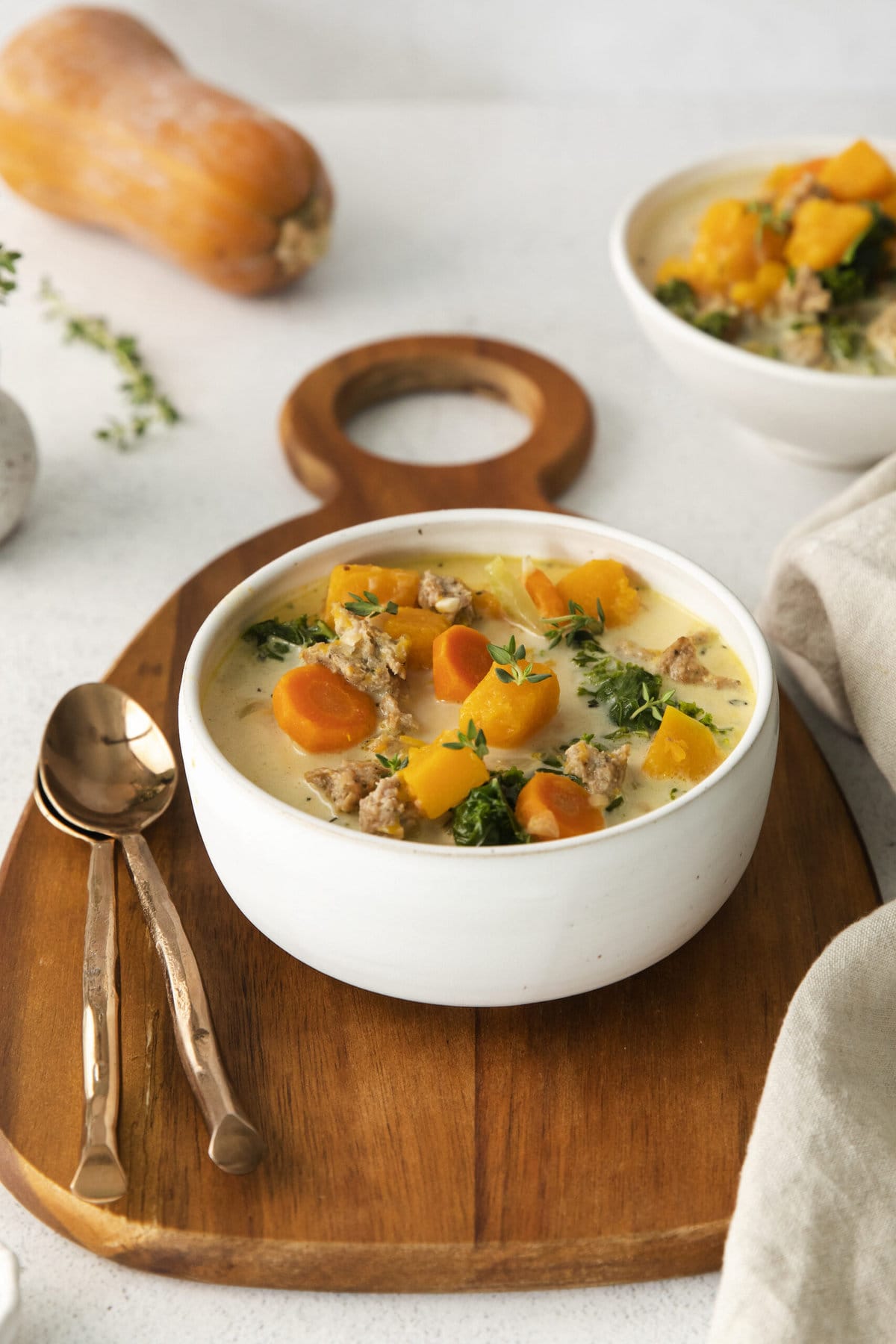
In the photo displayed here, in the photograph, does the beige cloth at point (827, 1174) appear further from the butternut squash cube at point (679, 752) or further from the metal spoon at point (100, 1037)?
the metal spoon at point (100, 1037)

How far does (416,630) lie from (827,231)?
1.27m

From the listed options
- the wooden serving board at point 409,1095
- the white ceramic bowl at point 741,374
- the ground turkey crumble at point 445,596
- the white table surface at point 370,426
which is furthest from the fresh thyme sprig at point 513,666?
the white ceramic bowl at point 741,374

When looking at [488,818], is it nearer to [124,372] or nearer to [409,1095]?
[409,1095]

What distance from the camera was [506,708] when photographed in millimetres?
1630

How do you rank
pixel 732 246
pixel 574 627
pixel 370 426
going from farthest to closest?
1. pixel 370 426
2. pixel 732 246
3. pixel 574 627

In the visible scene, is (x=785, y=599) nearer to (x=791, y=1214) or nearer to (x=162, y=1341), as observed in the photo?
(x=791, y=1214)

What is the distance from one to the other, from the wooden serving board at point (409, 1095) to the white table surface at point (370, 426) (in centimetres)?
5

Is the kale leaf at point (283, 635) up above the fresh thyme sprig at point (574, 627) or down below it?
below

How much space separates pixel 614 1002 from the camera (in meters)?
1.64

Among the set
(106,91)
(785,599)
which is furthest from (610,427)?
(106,91)

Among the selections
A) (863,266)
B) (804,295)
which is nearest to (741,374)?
(804,295)

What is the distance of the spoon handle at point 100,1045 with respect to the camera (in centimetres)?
142

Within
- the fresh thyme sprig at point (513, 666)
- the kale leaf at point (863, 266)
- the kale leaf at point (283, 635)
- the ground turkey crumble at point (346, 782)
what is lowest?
the kale leaf at point (283, 635)

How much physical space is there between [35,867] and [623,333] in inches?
77.4
